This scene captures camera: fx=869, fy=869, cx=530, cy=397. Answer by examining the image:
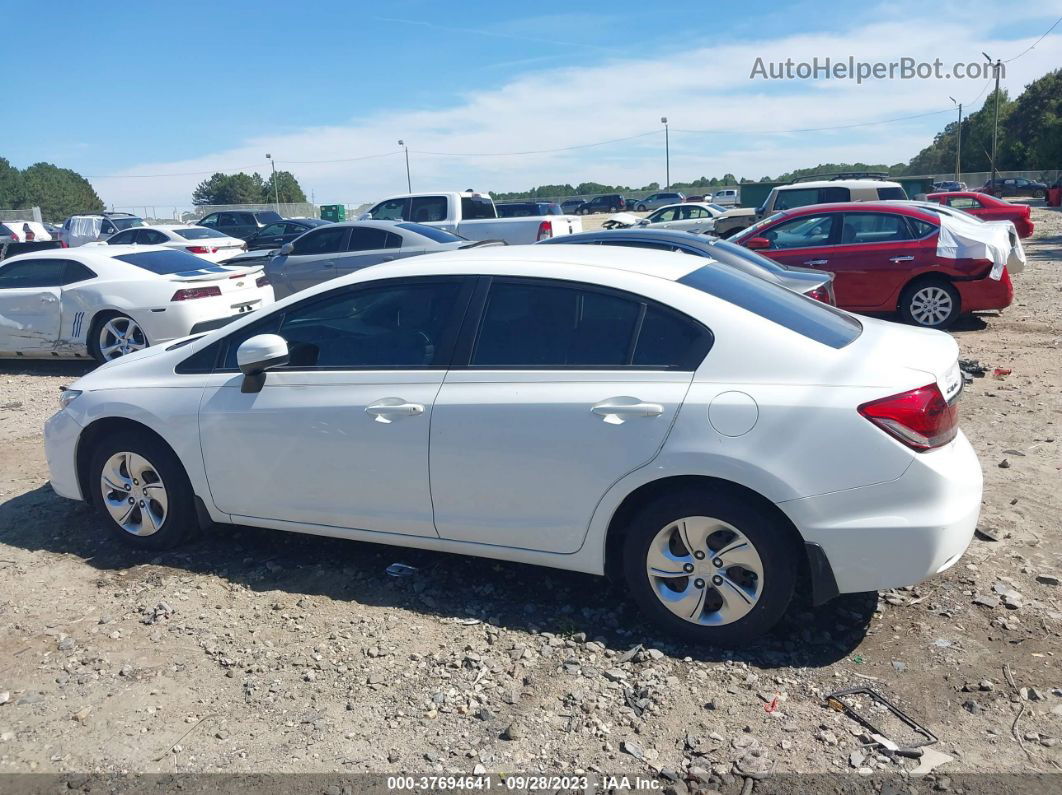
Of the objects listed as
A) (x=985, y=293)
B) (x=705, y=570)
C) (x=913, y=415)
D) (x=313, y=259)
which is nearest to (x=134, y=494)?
(x=705, y=570)

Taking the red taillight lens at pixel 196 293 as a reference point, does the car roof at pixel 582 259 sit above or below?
above

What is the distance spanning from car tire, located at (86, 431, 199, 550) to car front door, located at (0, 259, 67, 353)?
581cm

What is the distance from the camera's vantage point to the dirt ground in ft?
10.3

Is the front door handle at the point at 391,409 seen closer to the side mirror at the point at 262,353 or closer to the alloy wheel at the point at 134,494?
the side mirror at the point at 262,353

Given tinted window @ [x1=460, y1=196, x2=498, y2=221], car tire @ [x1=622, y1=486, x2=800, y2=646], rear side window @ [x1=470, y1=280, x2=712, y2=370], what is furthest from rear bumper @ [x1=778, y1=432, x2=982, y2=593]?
tinted window @ [x1=460, y1=196, x2=498, y2=221]

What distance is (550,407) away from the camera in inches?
149

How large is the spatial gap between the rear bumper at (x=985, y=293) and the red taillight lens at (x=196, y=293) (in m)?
8.88

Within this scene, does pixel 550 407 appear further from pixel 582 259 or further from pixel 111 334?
pixel 111 334

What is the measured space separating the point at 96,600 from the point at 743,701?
319 cm

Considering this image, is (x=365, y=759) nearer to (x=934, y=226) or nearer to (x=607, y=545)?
(x=607, y=545)

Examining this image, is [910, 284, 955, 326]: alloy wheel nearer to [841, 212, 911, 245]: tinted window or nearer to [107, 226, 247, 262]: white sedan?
[841, 212, 911, 245]: tinted window

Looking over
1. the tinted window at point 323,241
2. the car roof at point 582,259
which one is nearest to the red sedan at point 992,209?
the tinted window at point 323,241

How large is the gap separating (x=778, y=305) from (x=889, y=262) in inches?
307

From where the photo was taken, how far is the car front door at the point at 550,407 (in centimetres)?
367
